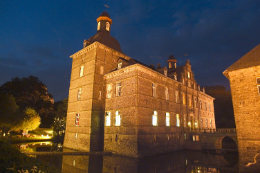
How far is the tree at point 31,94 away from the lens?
136 ft

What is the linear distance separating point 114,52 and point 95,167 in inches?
634

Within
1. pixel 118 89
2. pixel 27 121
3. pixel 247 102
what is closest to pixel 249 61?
pixel 247 102

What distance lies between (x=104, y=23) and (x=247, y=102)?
2223cm

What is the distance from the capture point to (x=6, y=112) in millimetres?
28469

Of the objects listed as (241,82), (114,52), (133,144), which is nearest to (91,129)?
(133,144)

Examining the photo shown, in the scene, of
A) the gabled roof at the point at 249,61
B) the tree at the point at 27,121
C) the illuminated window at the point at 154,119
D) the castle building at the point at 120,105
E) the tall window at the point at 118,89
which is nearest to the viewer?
the gabled roof at the point at 249,61

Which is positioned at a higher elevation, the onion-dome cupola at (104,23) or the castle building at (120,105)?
the onion-dome cupola at (104,23)

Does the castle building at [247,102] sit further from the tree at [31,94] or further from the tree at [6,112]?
the tree at [31,94]

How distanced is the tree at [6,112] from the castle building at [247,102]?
3382cm

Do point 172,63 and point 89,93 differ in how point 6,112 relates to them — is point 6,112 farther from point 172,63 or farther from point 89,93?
point 172,63

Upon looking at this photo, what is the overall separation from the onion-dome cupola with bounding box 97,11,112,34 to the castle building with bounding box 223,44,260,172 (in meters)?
19.1

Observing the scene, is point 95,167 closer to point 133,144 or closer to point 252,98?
point 133,144

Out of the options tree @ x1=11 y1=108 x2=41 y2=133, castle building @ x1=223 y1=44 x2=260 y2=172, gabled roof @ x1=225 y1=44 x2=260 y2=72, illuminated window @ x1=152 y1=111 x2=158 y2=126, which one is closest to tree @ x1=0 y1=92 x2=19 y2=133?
tree @ x1=11 y1=108 x2=41 y2=133

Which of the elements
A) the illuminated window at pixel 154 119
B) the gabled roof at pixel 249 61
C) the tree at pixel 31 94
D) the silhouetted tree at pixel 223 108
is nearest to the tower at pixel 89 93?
the illuminated window at pixel 154 119
